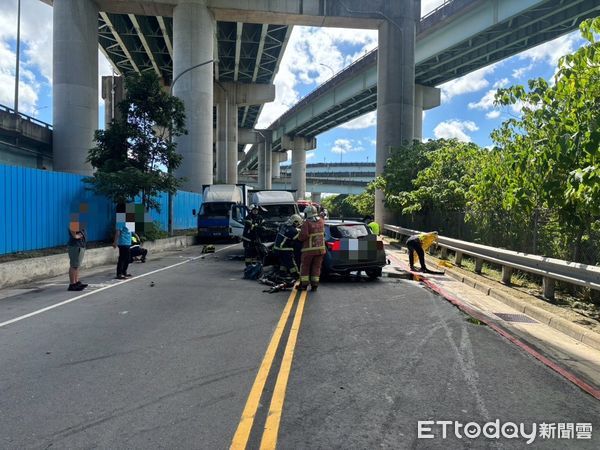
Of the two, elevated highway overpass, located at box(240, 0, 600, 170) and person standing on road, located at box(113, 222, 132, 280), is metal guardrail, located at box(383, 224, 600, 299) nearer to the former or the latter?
person standing on road, located at box(113, 222, 132, 280)

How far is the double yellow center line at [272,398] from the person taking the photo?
3.52 meters

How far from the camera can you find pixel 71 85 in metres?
28.7

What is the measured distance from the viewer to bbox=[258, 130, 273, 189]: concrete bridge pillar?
83750 mm

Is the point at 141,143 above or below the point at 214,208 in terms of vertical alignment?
above

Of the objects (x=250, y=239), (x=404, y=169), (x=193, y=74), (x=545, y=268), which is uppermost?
(x=193, y=74)

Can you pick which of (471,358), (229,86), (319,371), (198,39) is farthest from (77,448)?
(229,86)

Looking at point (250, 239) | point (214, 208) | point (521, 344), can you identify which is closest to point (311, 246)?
point (250, 239)

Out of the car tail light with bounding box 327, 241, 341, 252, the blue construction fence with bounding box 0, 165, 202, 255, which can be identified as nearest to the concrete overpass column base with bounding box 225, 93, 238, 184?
the blue construction fence with bounding box 0, 165, 202, 255

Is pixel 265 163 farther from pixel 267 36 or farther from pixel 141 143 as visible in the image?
pixel 141 143

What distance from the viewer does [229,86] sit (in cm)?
5781

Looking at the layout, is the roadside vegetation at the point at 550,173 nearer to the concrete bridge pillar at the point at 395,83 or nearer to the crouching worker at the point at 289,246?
the crouching worker at the point at 289,246

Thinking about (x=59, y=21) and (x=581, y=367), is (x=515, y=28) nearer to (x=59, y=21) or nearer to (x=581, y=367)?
(x=59, y=21)

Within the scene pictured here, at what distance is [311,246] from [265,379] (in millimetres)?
5380

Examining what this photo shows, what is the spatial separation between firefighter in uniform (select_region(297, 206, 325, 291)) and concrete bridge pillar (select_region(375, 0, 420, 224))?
2191cm
